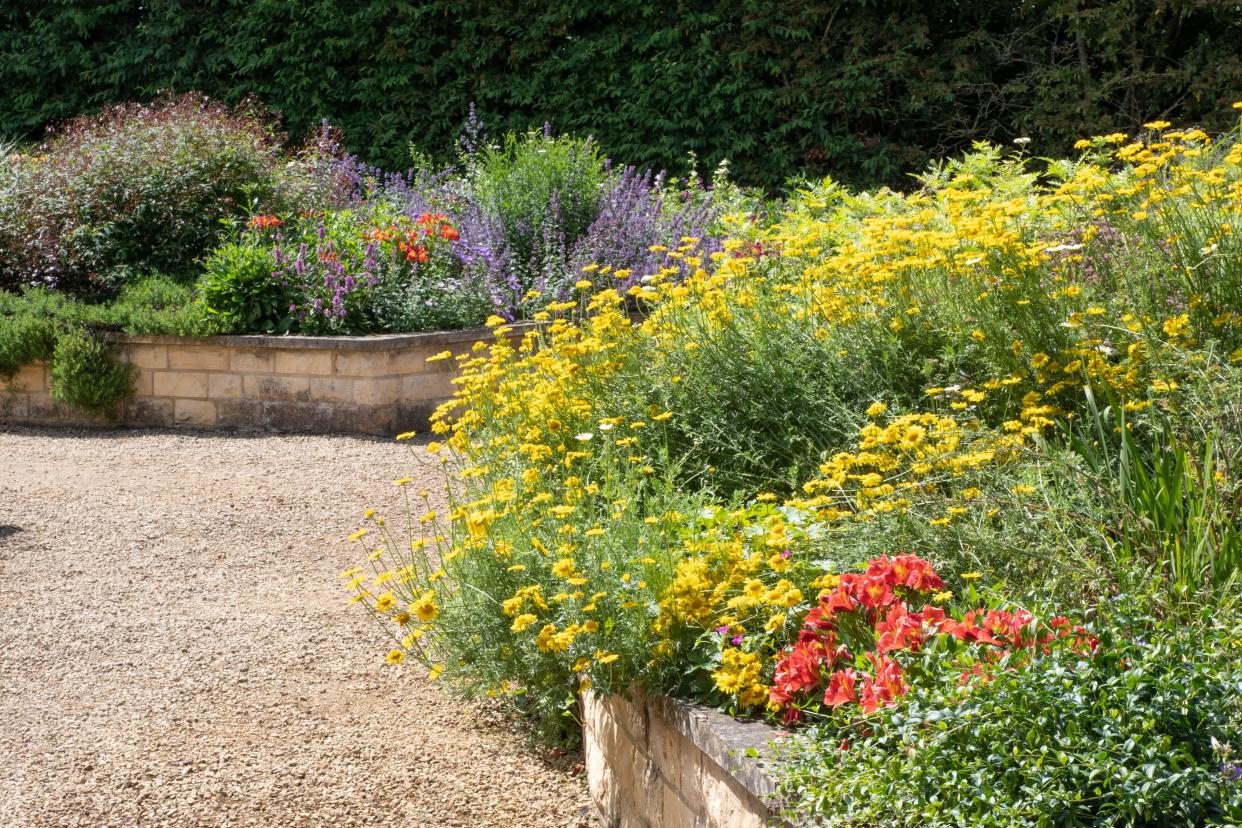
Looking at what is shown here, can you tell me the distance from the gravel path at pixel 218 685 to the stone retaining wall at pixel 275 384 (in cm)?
111

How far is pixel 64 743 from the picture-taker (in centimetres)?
329

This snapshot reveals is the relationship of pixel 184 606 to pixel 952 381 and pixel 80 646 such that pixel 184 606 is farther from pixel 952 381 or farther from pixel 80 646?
pixel 952 381

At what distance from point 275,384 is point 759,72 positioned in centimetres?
526

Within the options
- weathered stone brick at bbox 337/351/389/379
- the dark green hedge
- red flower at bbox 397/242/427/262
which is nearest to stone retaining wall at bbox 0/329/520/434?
weathered stone brick at bbox 337/351/389/379

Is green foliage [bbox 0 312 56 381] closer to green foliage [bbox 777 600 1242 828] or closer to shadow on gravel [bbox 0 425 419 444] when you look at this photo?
shadow on gravel [bbox 0 425 419 444]

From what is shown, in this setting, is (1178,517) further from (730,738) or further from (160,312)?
(160,312)

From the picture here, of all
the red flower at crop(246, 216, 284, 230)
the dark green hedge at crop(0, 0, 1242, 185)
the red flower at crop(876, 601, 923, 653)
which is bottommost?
the red flower at crop(876, 601, 923, 653)

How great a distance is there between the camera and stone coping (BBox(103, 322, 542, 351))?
6895 mm

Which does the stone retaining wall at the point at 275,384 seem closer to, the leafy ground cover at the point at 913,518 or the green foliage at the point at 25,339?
the green foliage at the point at 25,339

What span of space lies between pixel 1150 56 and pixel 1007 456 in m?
8.51

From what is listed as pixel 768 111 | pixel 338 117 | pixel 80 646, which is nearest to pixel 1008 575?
pixel 80 646

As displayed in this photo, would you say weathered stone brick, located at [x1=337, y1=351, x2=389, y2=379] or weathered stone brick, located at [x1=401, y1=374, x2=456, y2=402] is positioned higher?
weathered stone brick, located at [x1=337, y1=351, x2=389, y2=379]

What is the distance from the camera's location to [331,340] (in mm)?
6922

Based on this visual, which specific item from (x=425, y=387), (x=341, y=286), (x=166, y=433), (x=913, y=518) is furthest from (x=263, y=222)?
(x=913, y=518)
